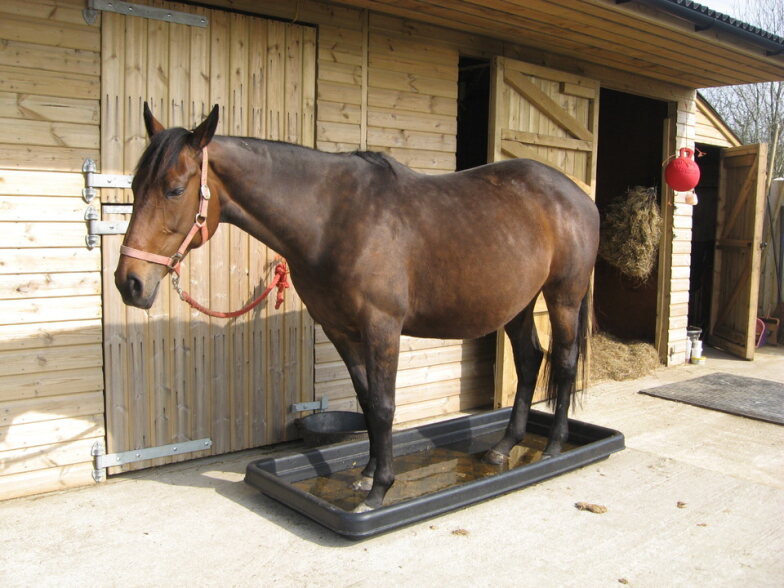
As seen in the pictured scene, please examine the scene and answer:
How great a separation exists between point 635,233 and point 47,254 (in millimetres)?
4887

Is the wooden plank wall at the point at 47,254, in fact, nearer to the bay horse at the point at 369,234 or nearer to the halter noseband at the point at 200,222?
the bay horse at the point at 369,234

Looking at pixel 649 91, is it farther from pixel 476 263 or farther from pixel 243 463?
pixel 243 463

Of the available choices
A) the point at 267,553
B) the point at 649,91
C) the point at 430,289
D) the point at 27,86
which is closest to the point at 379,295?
the point at 430,289

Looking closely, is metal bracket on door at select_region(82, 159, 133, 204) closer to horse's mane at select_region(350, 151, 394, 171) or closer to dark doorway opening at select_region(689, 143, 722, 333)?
horse's mane at select_region(350, 151, 394, 171)

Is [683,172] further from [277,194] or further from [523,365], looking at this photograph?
[277,194]

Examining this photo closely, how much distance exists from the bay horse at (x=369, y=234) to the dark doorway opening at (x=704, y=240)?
5090mm

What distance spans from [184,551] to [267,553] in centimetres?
33

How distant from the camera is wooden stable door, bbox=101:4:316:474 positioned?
324 cm

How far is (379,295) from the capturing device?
9.18ft

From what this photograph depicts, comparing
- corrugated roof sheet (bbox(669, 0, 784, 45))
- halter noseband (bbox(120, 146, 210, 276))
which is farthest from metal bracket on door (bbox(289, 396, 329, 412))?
corrugated roof sheet (bbox(669, 0, 784, 45))

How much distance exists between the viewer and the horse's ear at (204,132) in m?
2.41

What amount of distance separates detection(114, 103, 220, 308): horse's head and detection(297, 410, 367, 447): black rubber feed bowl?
4.71 feet

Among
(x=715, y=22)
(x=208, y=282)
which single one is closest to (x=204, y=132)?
(x=208, y=282)

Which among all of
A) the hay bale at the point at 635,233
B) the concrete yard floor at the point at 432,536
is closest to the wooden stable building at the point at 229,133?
the concrete yard floor at the point at 432,536
